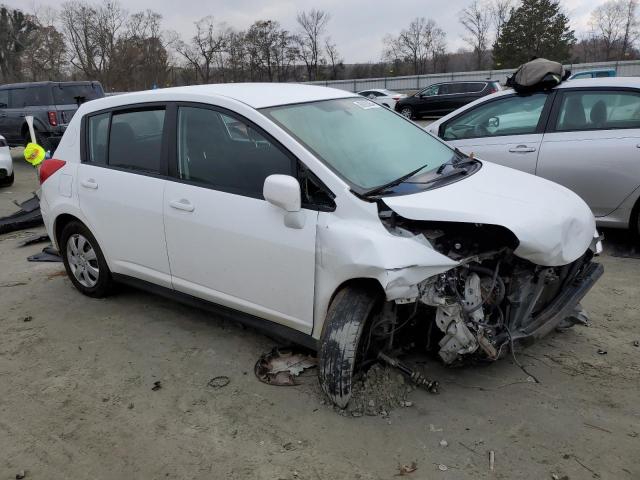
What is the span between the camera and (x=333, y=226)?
2.87m

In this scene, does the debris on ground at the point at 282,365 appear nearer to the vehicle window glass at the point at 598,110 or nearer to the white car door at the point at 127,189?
the white car door at the point at 127,189

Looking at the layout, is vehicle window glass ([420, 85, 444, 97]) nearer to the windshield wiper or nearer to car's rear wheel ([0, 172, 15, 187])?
car's rear wheel ([0, 172, 15, 187])

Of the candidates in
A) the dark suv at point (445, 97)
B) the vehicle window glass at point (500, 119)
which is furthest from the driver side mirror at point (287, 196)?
the dark suv at point (445, 97)

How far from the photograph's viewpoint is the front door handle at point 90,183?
4125 mm

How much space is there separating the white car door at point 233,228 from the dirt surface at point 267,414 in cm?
51

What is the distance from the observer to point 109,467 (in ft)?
8.60

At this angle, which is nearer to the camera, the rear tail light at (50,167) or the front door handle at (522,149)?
the rear tail light at (50,167)

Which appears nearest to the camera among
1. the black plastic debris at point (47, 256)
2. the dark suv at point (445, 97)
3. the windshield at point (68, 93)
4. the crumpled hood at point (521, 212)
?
the crumpled hood at point (521, 212)

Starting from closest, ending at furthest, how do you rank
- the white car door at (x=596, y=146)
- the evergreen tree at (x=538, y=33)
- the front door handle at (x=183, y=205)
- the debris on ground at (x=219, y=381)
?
the debris on ground at (x=219, y=381) < the front door handle at (x=183, y=205) < the white car door at (x=596, y=146) < the evergreen tree at (x=538, y=33)

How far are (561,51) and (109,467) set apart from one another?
212ft

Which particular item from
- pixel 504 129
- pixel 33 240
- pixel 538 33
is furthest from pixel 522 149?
pixel 538 33

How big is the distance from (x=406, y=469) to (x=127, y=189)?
2.68 meters

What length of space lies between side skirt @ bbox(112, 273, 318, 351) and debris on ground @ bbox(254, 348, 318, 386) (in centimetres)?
20

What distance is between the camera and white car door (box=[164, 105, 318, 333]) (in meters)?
3.06
